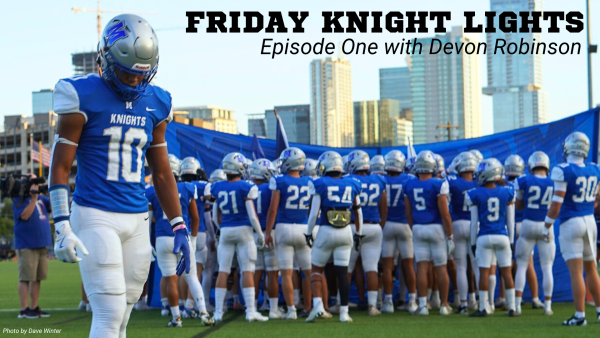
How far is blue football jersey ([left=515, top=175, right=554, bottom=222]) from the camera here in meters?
12.8

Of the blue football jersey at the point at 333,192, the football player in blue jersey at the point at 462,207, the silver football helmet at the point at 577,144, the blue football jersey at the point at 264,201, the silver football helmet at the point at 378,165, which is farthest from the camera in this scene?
the silver football helmet at the point at 378,165

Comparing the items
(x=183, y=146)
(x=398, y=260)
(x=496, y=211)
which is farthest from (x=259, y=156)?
(x=496, y=211)

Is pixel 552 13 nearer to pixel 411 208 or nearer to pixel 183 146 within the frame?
pixel 411 208

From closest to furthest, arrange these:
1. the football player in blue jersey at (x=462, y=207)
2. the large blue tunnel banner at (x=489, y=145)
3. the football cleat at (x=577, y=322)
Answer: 1. the football cleat at (x=577, y=322)
2. the football player in blue jersey at (x=462, y=207)
3. the large blue tunnel banner at (x=489, y=145)

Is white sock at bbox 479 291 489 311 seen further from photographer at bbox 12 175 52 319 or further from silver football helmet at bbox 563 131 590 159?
photographer at bbox 12 175 52 319

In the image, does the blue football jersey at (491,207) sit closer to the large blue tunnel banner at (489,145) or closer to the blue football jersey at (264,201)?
the blue football jersey at (264,201)

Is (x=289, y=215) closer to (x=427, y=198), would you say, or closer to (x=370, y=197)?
(x=370, y=197)

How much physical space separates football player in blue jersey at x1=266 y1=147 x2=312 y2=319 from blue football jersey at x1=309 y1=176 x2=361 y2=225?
64 centimetres

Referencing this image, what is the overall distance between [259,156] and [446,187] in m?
4.47

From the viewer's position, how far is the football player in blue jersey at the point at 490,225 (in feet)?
39.8

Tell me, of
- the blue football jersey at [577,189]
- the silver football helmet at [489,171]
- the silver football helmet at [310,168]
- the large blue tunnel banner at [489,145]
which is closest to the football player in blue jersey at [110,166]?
the blue football jersey at [577,189]

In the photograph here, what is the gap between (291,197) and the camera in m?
12.4

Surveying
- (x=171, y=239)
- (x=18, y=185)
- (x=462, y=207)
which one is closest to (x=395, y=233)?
(x=462, y=207)

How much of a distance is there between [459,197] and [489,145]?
304 centimetres
